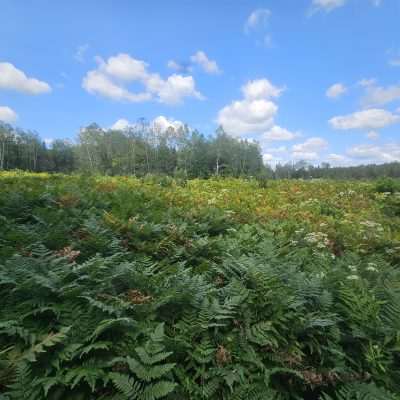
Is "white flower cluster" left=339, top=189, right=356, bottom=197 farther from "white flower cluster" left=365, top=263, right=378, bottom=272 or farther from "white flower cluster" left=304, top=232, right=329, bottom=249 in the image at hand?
"white flower cluster" left=365, top=263, right=378, bottom=272

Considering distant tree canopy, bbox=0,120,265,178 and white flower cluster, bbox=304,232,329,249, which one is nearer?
white flower cluster, bbox=304,232,329,249

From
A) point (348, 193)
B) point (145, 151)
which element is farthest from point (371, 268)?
point (145, 151)

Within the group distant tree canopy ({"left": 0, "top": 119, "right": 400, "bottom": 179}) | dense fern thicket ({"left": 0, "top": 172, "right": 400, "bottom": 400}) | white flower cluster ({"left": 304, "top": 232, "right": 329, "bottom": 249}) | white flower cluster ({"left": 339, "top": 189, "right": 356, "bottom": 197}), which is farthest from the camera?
distant tree canopy ({"left": 0, "top": 119, "right": 400, "bottom": 179})

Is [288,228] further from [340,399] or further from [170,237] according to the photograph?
[340,399]

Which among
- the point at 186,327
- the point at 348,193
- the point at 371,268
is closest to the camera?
the point at 186,327

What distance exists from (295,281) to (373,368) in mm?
915

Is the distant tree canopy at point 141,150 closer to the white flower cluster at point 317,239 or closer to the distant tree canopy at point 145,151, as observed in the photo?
the distant tree canopy at point 145,151

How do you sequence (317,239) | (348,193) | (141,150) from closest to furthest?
(317,239) < (348,193) < (141,150)

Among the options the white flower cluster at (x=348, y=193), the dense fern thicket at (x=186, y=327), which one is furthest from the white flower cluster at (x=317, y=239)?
the white flower cluster at (x=348, y=193)

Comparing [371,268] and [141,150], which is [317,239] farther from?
[141,150]

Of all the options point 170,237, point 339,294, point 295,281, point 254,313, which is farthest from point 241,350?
point 170,237

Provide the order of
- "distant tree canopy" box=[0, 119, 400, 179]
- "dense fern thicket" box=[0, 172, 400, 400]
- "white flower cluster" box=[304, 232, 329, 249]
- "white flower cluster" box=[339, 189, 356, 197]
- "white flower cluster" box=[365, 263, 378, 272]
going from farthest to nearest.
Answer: "distant tree canopy" box=[0, 119, 400, 179] → "white flower cluster" box=[339, 189, 356, 197] → "white flower cluster" box=[304, 232, 329, 249] → "white flower cluster" box=[365, 263, 378, 272] → "dense fern thicket" box=[0, 172, 400, 400]

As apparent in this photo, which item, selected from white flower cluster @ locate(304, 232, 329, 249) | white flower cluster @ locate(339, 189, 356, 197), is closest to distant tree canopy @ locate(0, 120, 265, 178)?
white flower cluster @ locate(339, 189, 356, 197)

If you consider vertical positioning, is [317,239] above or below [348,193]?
below
